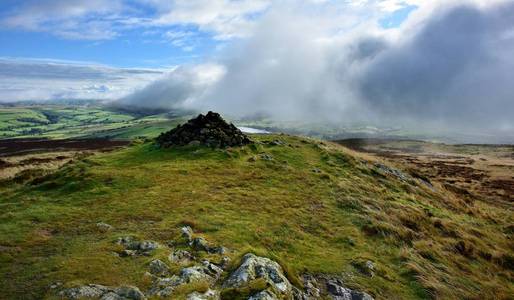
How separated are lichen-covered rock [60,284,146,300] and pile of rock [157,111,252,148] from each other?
28.3 metres

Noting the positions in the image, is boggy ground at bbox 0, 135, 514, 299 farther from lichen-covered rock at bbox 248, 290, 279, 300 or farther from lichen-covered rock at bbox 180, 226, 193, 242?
lichen-covered rock at bbox 248, 290, 279, 300

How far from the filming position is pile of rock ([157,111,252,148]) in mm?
41750

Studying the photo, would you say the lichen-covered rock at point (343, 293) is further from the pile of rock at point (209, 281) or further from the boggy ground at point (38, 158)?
the boggy ground at point (38, 158)

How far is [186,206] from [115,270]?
1014cm

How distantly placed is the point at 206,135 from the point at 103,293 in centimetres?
3019

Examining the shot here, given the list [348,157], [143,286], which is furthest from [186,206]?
[348,157]

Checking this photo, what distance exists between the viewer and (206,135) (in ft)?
138

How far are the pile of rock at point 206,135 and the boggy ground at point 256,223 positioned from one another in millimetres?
2205

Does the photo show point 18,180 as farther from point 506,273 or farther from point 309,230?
point 506,273

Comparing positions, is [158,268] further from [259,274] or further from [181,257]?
[259,274]

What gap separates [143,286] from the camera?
13.6m

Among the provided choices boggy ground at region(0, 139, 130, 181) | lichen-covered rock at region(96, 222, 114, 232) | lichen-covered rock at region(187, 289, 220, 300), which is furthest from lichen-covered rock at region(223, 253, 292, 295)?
boggy ground at region(0, 139, 130, 181)

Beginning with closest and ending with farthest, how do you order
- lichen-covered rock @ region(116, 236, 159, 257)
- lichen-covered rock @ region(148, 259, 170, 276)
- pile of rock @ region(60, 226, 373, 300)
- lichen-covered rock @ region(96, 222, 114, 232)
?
pile of rock @ region(60, 226, 373, 300), lichen-covered rock @ region(148, 259, 170, 276), lichen-covered rock @ region(116, 236, 159, 257), lichen-covered rock @ region(96, 222, 114, 232)

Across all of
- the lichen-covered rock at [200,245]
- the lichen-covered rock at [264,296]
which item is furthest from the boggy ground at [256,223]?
the lichen-covered rock at [264,296]
